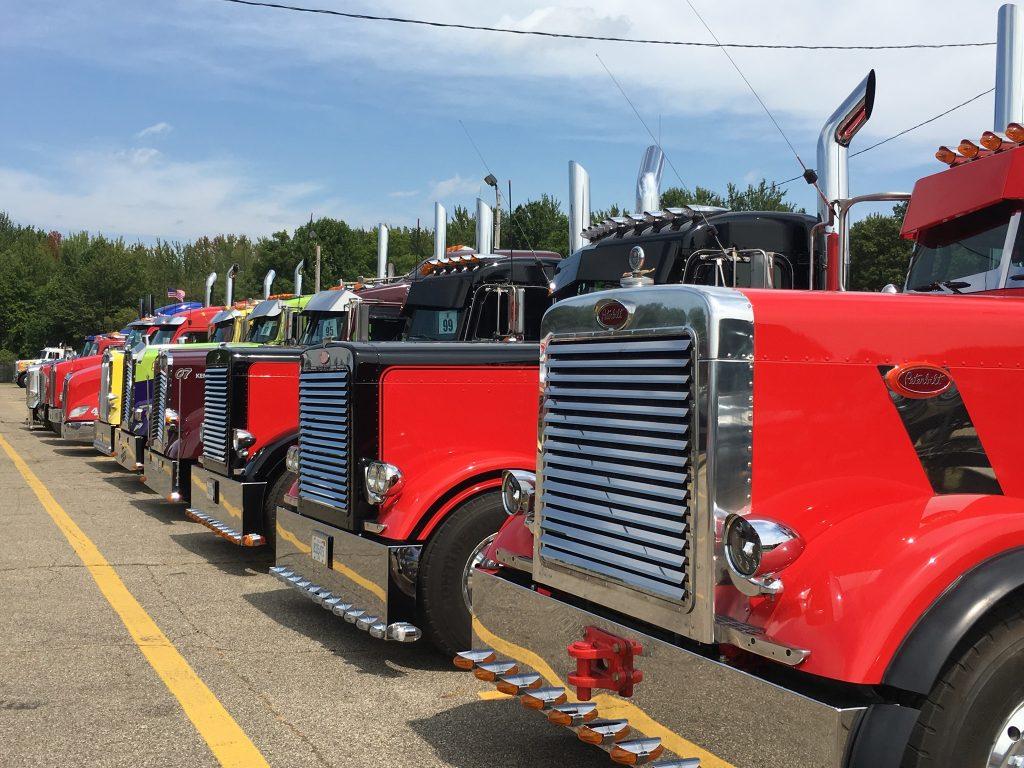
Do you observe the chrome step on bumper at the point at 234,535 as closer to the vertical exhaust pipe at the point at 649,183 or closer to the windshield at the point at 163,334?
the vertical exhaust pipe at the point at 649,183

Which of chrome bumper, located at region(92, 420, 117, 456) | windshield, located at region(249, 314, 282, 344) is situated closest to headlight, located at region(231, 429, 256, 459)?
windshield, located at region(249, 314, 282, 344)

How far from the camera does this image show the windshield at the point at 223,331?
1600cm

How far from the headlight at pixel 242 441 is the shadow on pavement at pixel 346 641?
4.66ft

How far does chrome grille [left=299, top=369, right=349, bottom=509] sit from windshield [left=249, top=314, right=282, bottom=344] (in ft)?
21.7

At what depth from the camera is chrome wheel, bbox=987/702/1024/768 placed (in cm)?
286

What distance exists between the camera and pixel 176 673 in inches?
221

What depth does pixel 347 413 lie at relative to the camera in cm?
618

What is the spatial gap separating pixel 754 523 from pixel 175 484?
816 cm

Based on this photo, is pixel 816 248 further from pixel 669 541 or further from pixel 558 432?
pixel 669 541

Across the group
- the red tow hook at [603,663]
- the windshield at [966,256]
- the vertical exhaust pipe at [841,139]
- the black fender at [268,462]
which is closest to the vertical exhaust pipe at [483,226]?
the black fender at [268,462]

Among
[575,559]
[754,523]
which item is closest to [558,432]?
[575,559]

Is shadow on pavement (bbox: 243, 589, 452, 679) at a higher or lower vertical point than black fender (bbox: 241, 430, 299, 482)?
lower

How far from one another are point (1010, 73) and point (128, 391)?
1053 cm

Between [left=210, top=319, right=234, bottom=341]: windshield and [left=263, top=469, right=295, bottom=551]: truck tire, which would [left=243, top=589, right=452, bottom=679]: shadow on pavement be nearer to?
[left=263, top=469, right=295, bottom=551]: truck tire
